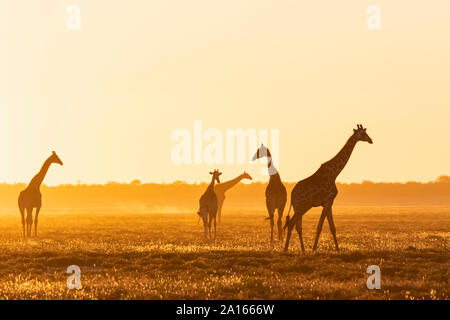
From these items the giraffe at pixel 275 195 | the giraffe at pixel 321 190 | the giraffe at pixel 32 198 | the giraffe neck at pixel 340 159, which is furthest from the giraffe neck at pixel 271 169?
the giraffe at pixel 32 198

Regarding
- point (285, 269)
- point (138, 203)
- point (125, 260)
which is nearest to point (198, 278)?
point (285, 269)

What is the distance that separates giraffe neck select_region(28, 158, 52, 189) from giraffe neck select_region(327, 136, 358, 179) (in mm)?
16193

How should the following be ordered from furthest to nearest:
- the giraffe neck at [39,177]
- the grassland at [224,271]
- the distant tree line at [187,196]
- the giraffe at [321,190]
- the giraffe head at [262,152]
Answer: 1. the distant tree line at [187,196]
2. the giraffe neck at [39,177]
3. the giraffe head at [262,152]
4. the giraffe at [321,190]
5. the grassland at [224,271]

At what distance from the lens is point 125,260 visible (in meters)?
21.7

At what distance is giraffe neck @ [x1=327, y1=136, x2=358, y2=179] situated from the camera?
2331 cm

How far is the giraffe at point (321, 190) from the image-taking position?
22812 millimetres

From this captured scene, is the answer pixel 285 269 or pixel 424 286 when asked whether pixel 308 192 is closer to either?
pixel 285 269

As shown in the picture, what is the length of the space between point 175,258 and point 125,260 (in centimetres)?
159

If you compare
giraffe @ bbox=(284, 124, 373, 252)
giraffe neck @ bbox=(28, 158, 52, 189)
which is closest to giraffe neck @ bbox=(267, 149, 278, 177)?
giraffe @ bbox=(284, 124, 373, 252)

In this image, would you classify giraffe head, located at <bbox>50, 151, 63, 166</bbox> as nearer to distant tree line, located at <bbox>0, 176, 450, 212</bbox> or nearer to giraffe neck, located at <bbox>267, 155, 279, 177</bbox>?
giraffe neck, located at <bbox>267, 155, 279, 177</bbox>

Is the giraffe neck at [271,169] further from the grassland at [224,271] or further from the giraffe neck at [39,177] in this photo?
the giraffe neck at [39,177]
